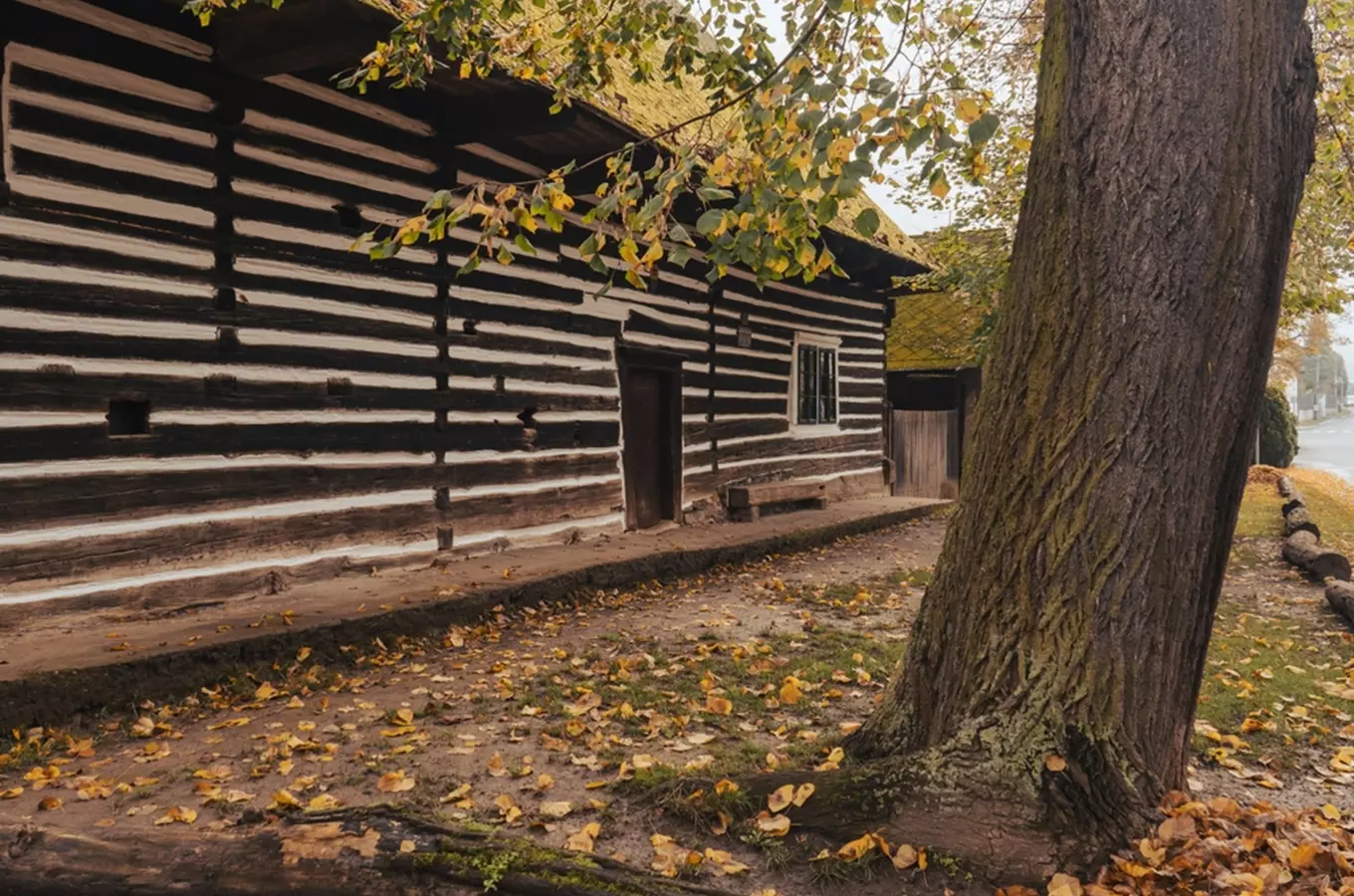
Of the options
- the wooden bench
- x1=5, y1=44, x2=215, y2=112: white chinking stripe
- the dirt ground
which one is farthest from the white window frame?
x1=5, y1=44, x2=215, y2=112: white chinking stripe

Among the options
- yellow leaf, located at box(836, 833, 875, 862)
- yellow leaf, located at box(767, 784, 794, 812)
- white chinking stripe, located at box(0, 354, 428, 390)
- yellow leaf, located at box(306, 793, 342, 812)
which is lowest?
yellow leaf, located at box(306, 793, 342, 812)

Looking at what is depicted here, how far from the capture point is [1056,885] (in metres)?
2.88

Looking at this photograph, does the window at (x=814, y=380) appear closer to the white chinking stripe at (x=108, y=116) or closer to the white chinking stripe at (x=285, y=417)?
the white chinking stripe at (x=285, y=417)

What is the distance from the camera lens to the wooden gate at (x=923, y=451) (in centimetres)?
1938

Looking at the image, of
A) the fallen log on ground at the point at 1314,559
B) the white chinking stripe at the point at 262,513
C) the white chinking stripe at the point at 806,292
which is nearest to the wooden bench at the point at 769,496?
the white chinking stripe at the point at 806,292

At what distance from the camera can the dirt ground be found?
347 centimetres

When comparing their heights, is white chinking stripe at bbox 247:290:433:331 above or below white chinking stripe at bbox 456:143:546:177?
below

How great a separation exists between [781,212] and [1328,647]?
539 centimetres

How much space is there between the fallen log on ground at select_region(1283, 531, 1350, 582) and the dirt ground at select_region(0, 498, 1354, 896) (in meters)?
1.91

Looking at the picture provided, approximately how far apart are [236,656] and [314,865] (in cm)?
325

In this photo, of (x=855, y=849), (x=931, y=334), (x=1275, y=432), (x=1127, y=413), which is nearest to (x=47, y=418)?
(x=855, y=849)

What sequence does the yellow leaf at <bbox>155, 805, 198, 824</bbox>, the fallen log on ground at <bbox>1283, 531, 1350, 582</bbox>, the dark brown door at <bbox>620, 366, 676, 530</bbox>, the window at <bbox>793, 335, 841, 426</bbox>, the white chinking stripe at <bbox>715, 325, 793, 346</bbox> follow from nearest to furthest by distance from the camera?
the yellow leaf at <bbox>155, 805, 198, 824</bbox> → the fallen log on ground at <bbox>1283, 531, 1350, 582</bbox> → the dark brown door at <bbox>620, 366, 676, 530</bbox> → the white chinking stripe at <bbox>715, 325, 793, 346</bbox> → the window at <bbox>793, 335, 841, 426</bbox>

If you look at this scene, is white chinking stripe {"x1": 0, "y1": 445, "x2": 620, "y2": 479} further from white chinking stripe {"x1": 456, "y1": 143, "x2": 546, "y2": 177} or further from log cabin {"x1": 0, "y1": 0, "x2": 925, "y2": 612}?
white chinking stripe {"x1": 456, "y1": 143, "x2": 546, "y2": 177}

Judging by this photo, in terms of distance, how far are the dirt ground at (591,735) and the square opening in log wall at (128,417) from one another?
78.3 inches
